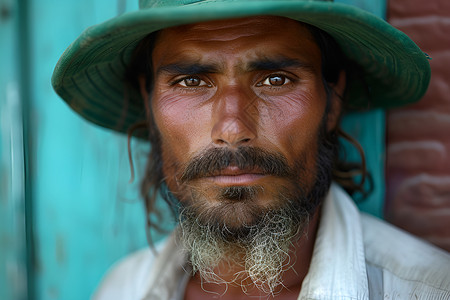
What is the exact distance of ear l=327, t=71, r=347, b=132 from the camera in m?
1.51

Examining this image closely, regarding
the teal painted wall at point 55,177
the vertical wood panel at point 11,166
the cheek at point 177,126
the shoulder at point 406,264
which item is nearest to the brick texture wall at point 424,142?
the shoulder at point 406,264

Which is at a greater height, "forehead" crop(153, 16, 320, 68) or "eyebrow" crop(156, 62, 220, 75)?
"forehead" crop(153, 16, 320, 68)

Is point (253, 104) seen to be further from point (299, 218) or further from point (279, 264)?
point (279, 264)

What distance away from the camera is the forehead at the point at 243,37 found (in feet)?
4.01

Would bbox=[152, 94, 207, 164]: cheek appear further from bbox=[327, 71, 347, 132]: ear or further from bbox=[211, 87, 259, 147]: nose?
bbox=[327, 71, 347, 132]: ear

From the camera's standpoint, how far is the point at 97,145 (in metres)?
2.02

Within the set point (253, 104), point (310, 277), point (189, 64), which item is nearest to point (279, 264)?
point (310, 277)

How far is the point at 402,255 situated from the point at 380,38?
2.37 ft

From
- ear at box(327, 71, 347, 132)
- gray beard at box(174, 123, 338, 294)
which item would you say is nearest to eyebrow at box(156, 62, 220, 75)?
gray beard at box(174, 123, 338, 294)

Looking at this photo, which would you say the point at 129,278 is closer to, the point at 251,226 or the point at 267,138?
the point at 251,226

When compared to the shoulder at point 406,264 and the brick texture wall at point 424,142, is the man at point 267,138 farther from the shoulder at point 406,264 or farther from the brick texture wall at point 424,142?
the brick texture wall at point 424,142

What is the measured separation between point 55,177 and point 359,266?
4.91 ft

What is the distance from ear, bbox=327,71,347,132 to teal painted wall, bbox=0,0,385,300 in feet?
3.11

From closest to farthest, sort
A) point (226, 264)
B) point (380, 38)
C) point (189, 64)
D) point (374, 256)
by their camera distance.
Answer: point (380, 38) → point (189, 64) → point (374, 256) → point (226, 264)
